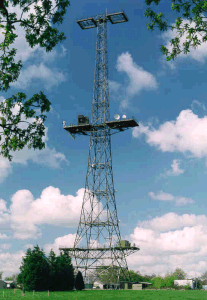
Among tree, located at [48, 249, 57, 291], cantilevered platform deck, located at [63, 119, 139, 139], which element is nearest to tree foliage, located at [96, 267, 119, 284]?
tree, located at [48, 249, 57, 291]

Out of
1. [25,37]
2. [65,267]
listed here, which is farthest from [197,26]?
[65,267]

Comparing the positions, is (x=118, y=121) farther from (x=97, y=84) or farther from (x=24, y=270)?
(x=24, y=270)

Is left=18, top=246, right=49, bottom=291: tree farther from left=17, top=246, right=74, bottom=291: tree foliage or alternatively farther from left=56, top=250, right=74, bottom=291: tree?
left=56, top=250, right=74, bottom=291: tree

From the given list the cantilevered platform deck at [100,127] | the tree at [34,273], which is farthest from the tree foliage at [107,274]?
the cantilevered platform deck at [100,127]

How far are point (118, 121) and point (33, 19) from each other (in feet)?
188

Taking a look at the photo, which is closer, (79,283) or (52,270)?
(52,270)

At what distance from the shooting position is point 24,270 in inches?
2298

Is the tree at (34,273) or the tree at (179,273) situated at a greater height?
the tree at (34,273)

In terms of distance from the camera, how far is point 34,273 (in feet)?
190

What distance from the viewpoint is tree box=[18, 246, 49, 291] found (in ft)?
190

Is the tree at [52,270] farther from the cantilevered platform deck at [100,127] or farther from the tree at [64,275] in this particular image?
the cantilevered platform deck at [100,127]

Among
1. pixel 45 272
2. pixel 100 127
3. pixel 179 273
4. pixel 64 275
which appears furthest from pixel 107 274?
pixel 179 273

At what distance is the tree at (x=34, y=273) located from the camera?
5797cm

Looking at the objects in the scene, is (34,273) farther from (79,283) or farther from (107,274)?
(107,274)
